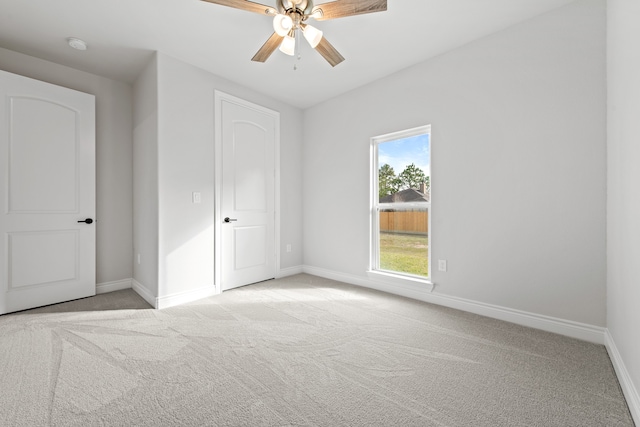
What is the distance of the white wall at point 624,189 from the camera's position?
138 centimetres

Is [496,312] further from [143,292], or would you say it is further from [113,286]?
[113,286]

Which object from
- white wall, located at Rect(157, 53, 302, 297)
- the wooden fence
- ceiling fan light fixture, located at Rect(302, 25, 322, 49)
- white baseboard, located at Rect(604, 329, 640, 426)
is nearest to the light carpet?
white baseboard, located at Rect(604, 329, 640, 426)

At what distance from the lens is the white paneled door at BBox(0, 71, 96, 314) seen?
103 inches

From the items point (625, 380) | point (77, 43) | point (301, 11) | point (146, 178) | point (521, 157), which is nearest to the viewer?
point (625, 380)

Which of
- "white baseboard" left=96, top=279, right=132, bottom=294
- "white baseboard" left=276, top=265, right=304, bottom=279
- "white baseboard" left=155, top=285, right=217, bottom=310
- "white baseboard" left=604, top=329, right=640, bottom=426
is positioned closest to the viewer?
"white baseboard" left=604, top=329, right=640, bottom=426

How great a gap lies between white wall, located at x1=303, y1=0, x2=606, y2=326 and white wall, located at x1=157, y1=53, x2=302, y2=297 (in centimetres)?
202

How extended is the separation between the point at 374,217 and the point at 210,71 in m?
2.55

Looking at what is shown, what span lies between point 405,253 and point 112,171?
361cm

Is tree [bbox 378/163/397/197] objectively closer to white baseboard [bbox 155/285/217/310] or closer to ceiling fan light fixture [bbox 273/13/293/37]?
ceiling fan light fixture [bbox 273/13/293/37]

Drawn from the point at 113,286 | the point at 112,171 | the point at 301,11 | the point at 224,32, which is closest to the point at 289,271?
the point at 113,286

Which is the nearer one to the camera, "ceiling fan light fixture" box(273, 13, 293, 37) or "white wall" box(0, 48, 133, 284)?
"ceiling fan light fixture" box(273, 13, 293, 37)

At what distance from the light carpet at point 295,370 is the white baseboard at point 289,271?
4.32 ft

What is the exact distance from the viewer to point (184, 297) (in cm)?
293

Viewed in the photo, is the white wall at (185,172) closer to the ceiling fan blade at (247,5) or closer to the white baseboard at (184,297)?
the white baseboard at (184,297)
